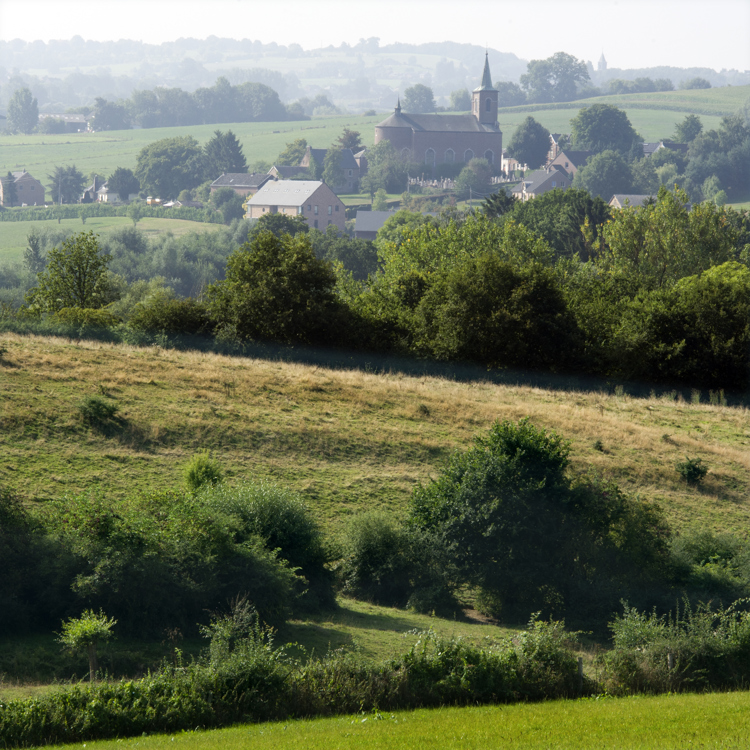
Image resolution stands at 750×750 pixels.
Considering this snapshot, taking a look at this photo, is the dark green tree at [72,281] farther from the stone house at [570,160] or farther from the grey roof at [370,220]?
the stone house at [570,160]

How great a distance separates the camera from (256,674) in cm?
1302

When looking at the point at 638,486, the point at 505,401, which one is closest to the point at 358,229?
the point at 505,401

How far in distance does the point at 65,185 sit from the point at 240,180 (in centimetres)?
3881

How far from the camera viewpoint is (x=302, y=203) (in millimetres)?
156125

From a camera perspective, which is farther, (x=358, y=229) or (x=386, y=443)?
(x=358, y=229)

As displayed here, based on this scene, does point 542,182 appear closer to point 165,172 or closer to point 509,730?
point 165,172

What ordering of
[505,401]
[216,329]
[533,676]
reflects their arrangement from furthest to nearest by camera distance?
1. [216,329]
2. [505,401]
3. [533,676]

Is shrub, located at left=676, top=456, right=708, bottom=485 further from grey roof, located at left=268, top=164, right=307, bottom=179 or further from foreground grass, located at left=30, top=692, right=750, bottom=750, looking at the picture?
grey roof, located at left=268, top=164, right=307, bottom=179

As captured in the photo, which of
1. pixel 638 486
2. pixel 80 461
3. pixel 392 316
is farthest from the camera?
pixel 392 316

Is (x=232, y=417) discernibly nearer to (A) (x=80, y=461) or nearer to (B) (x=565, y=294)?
(A) (x=80, y=461)

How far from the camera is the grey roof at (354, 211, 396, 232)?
142 metres

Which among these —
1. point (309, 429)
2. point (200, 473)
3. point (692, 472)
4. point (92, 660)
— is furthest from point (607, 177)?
point (92, 660)

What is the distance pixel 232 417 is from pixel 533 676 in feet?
60.8

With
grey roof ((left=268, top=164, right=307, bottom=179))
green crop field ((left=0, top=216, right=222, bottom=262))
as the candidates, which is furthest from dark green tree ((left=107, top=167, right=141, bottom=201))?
green crop field ((left=0, top=216, right=222, bottom=262))
